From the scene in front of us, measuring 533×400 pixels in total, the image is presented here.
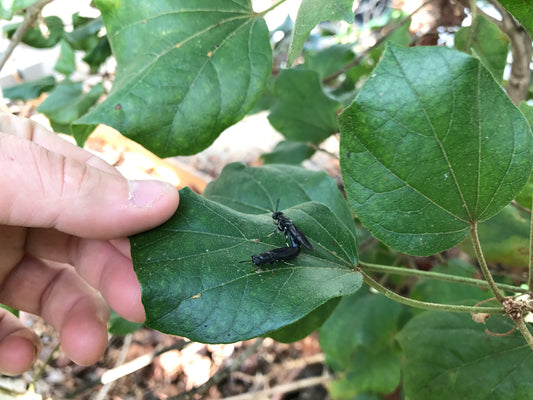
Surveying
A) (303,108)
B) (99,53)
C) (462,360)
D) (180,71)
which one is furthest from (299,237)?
(99,53)

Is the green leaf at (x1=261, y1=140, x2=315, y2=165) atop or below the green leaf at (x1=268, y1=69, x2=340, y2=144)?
→ below

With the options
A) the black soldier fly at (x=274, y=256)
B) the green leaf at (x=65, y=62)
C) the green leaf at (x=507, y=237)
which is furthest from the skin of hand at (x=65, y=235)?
the green leaf at (x=65, y=62)

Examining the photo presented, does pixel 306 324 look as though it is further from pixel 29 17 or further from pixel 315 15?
pixel 29 17

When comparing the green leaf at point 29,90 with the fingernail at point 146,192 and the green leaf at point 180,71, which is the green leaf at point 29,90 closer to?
the green leaf at point 180,71

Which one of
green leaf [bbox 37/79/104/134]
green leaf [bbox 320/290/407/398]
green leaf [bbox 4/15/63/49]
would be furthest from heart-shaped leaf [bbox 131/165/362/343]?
green leaf [bbox 4/15/63/49]

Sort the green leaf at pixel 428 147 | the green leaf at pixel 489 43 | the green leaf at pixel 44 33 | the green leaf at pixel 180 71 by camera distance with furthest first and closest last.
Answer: the green leaf at pixel 44 33 < the green leaf at pixel 489 43 < the green leaf at pixel 180 71 < the green leaf at pixel 428 147

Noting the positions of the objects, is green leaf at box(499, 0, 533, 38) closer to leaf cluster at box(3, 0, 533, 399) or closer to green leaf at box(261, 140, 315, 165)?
leaf cluster at box(3, 0, 533, 399)

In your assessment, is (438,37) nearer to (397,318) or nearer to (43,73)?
(397,318)

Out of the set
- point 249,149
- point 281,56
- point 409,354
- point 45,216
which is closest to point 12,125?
point 45,216
